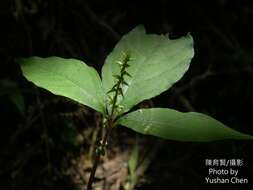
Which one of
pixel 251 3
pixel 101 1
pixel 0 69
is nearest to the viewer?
pixel 0 69

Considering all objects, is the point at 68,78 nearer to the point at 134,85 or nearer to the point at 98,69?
the point at 134,85

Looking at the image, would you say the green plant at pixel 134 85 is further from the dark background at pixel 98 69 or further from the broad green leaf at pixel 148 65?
the dark background at pixel 98 69

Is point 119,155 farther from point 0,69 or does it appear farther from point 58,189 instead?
point 0,69

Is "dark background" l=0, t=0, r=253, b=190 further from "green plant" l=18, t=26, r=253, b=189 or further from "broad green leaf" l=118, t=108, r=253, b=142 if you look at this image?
"broad green leaf" l=118, t=108, r=253, b=142

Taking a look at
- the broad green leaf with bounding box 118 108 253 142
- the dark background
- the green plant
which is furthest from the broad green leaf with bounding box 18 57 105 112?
the dark background

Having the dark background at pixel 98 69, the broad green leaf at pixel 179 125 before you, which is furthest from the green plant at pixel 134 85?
the dark background at pixel 98 69

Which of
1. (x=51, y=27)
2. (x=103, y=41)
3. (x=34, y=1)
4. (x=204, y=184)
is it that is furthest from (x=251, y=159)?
(x=34, y=1)

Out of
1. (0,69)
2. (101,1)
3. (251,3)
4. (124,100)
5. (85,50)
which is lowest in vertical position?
(124,100)
